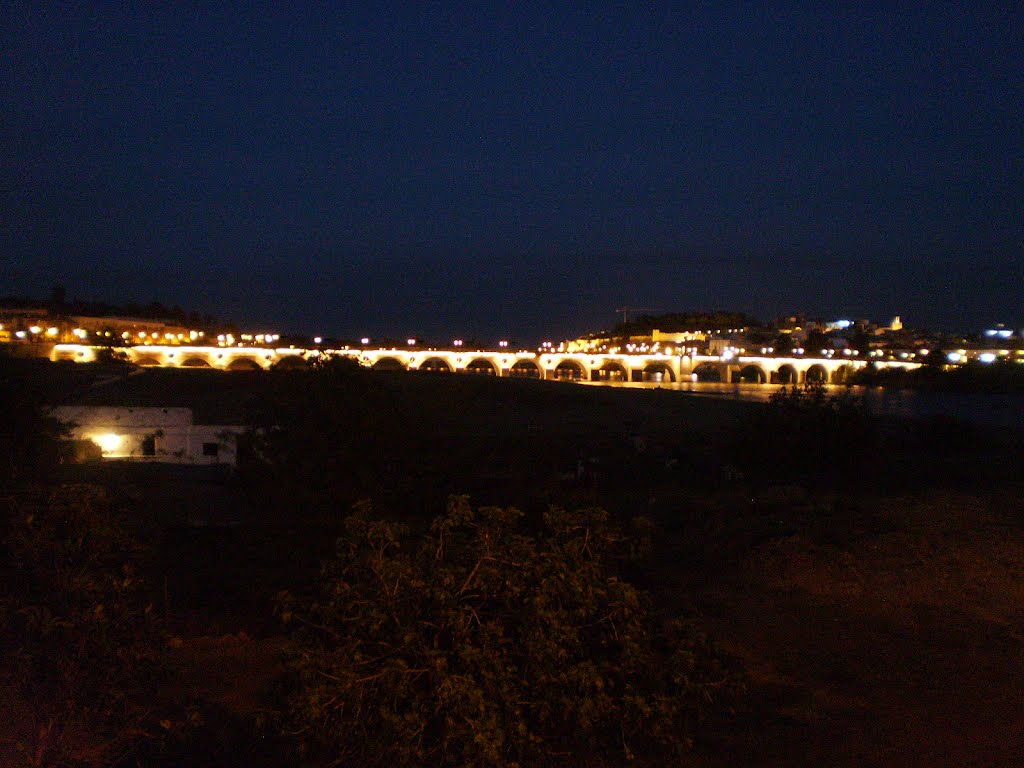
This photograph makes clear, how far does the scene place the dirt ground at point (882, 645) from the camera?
5.65m

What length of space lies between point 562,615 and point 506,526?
23.5 inches

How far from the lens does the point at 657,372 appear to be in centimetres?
11500

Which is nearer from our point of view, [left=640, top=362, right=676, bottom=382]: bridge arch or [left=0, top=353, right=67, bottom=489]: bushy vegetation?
[left=0, top=353, right=67, bottom=489]: bushy vegetation

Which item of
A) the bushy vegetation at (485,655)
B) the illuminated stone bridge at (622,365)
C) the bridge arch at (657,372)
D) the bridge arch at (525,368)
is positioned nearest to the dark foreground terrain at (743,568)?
the bushy vegetation at (485,655)

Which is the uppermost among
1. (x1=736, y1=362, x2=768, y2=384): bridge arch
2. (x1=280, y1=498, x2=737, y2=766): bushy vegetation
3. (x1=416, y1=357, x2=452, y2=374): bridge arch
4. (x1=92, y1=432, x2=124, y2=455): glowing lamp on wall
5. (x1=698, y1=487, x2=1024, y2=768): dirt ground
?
(x1=416, y1=357, x2=452, y2=374): bridge arch

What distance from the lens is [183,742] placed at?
5.50m

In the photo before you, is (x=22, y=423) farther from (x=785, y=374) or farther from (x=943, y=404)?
(x=785, y=374)

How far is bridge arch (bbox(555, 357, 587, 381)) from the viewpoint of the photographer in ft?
351

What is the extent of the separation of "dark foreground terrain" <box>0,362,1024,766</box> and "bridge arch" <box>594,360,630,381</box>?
86.4 m

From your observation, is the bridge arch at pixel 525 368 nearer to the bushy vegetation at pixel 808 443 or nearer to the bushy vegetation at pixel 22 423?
the bushy vegetation at pixel 808 443

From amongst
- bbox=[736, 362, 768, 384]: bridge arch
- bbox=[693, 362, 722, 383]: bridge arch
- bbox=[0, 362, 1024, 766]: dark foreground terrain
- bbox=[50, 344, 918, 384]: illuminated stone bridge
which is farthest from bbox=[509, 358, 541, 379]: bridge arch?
bbox=[0, 362, 1024, 766]: dark foreground terrain

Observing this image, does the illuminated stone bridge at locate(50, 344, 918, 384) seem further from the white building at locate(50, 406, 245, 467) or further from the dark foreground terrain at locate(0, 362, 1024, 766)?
the dark foreground terrain at locate(0, 362, 1024, 766)

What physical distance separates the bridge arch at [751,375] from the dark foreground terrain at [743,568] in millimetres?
83908

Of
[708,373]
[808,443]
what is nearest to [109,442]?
[808,443]
